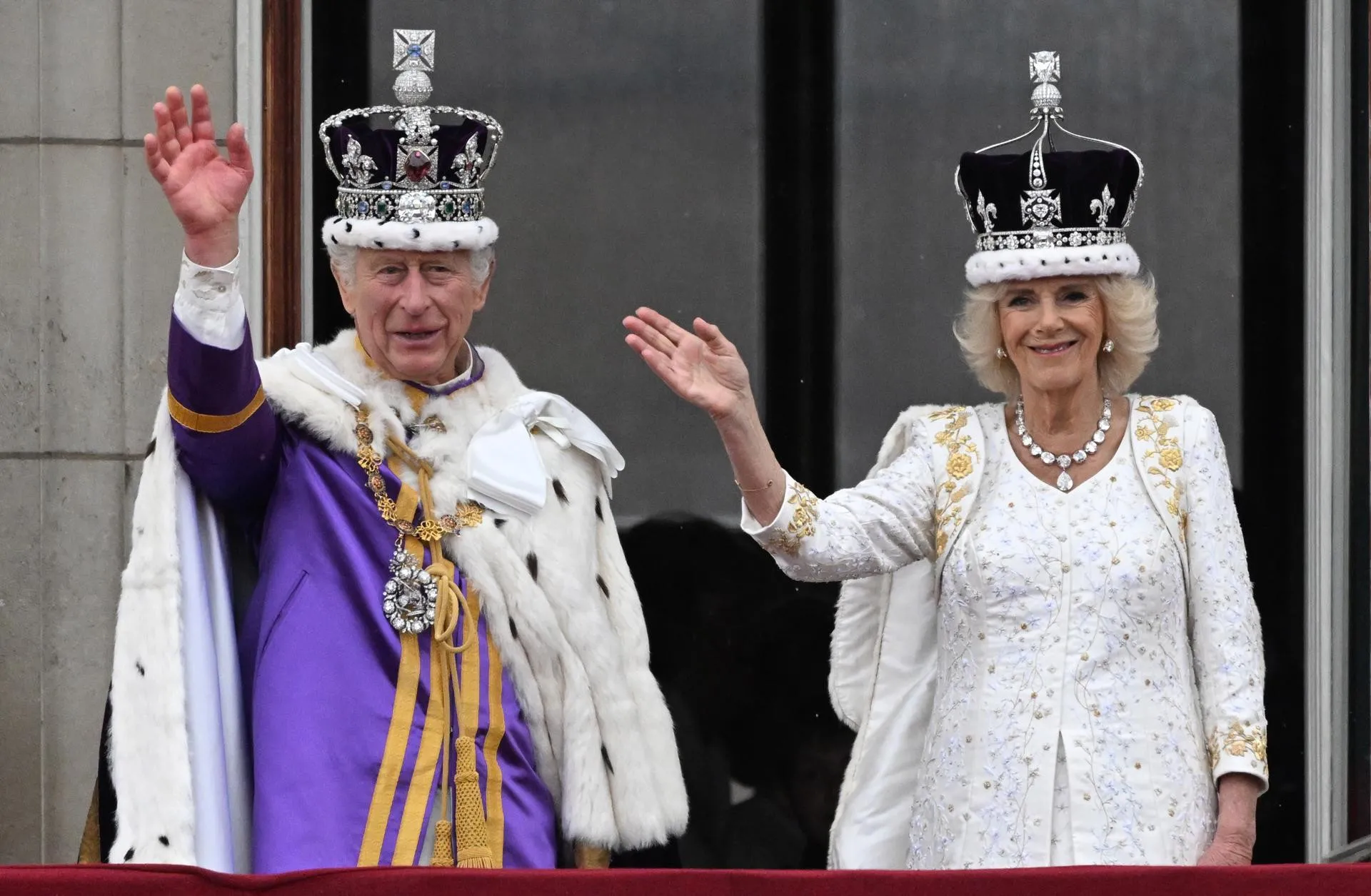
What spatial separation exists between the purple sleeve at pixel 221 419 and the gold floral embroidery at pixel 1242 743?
4.87ft

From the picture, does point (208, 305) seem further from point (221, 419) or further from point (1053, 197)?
point (1053, 197)

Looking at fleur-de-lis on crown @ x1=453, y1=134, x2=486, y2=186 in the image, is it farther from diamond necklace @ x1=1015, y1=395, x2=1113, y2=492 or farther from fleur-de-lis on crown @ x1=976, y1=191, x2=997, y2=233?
diamond necklace @ x1=1015, y1=395, x2=1113, y2=492

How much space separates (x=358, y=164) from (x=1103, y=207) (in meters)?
1.19

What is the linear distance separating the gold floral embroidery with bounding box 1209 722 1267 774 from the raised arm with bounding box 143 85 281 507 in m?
1.50

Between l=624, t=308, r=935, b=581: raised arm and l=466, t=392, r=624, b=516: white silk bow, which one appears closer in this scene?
l=624, t=308, r=935, b=581: raised arm

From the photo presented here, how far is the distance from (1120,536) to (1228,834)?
466mm

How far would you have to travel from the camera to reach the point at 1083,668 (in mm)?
3076

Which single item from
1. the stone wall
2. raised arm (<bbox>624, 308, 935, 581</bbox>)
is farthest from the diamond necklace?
the stone wall

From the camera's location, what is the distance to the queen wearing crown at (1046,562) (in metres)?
3.05

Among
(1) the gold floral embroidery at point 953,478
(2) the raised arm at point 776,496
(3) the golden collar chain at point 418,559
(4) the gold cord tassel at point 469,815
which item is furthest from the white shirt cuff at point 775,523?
(4) the gold cord tassel at point 469,815

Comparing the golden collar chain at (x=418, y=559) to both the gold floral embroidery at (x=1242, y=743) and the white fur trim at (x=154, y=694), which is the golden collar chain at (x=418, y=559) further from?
the gold floral embroidery at (x=1242, y=743)

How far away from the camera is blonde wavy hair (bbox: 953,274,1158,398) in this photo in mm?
3229

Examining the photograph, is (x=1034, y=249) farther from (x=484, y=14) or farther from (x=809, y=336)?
(x=484, y=14)

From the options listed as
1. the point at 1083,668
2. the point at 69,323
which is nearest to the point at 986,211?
the point at 1083,668
